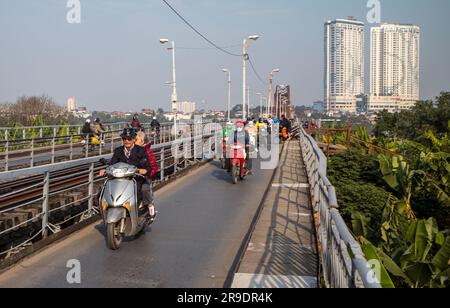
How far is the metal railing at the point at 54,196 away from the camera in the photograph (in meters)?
8.58

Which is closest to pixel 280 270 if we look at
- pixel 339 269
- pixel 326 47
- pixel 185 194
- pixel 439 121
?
pixel 339 269

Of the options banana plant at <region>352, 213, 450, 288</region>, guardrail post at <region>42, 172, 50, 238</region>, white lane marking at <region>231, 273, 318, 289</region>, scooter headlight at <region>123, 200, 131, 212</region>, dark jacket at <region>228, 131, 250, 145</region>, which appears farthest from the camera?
dark jacket at <region>228, 131, 250, 145</region>

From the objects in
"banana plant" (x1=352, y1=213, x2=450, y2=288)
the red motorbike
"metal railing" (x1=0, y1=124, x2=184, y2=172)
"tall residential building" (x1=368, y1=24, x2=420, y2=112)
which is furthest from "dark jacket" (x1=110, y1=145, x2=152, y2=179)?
"tall residential building" (x1=368, y1=24, x2=420, y2=112)

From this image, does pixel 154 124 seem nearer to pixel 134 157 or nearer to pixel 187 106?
pixel 134 157

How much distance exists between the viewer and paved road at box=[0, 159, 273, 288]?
Result: 6512mm

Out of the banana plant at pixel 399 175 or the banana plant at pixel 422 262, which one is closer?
the banana plant at pixel 422 262

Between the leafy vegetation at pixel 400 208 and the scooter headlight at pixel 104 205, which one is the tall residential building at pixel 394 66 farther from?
the scooter headlight at pixel 104 205

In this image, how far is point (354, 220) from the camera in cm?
1093

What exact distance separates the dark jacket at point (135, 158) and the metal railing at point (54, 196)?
111 cm

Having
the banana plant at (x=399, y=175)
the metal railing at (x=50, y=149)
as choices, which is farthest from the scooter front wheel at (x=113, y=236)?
the metal railing at (x=50, y=149)

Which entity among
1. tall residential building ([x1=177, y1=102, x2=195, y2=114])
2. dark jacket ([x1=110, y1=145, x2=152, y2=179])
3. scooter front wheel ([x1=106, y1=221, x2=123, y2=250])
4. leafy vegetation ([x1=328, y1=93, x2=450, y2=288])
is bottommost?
leafy vegetation ([x1=328, y1=93, x2=450, y2=288])

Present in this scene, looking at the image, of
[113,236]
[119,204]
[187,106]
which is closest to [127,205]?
[119,204]

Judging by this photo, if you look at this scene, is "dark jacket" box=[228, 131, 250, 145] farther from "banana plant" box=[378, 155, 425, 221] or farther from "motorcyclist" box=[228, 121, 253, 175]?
"banana plant" box=[378, 155, 425, 221]

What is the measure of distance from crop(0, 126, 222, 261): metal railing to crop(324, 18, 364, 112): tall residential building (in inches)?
3172
